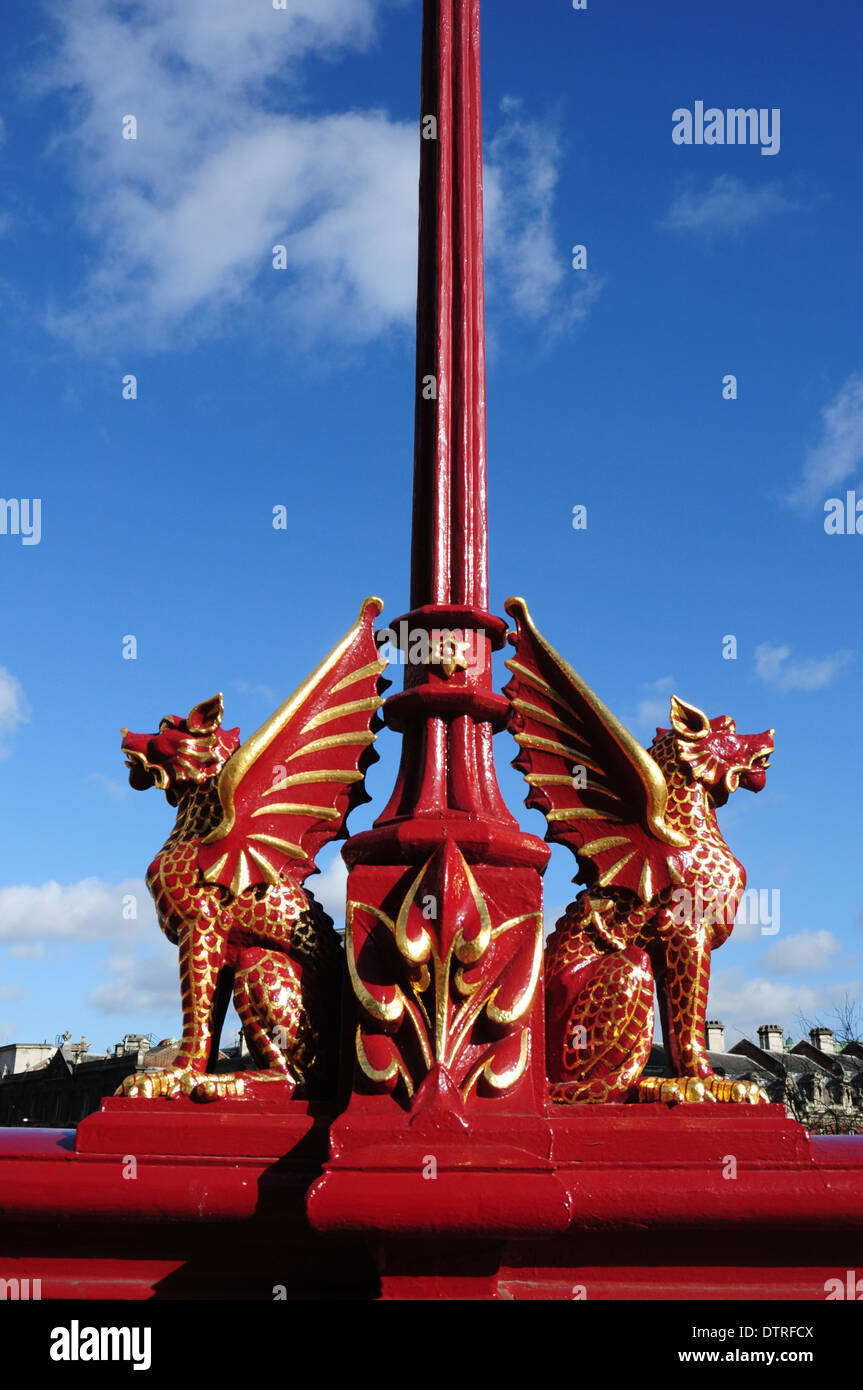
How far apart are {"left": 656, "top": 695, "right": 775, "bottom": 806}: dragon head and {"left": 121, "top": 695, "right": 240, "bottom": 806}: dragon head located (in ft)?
3.77

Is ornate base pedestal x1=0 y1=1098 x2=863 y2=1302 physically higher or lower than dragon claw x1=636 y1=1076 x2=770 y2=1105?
lower

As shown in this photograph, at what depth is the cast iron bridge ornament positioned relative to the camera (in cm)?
238

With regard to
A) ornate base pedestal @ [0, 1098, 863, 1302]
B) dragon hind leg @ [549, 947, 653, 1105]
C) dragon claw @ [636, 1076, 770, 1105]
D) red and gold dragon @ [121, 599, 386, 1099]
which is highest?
red and gold dragon @ [121, 599, 386, 1099]

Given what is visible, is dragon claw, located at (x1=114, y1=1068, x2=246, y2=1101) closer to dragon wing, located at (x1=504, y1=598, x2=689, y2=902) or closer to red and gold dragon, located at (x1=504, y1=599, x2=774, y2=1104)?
red and gold dragon, located at (x1=504, y1=599, x2=774, y2=1104)

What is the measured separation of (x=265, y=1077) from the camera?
2.54 metres

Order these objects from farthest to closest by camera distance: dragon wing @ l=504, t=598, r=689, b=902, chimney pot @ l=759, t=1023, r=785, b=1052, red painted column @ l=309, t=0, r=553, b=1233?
chimney pot @ l=759, t=1023, r=785, b=1052 → dragon wing @ l=504, t=598, r=689, b=902 → red painted column @ l=309, t=0, r=553, b=1233

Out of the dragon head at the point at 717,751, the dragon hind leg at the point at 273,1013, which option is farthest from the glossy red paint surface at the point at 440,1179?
the dragon head at the point at 717,751

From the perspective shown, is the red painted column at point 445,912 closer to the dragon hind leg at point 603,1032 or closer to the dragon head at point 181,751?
the dragon hind leg at point 603,1032

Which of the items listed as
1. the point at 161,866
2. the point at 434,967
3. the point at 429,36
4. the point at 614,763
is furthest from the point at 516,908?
the point at 429,36

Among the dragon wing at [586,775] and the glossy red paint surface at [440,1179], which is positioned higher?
the dragon wing at [586,775]

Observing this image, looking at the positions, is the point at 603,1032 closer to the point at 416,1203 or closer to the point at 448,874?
the point at 448,874

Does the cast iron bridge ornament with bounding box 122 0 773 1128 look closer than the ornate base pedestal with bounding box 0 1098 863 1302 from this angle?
No

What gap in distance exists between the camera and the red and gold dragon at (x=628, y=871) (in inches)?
102

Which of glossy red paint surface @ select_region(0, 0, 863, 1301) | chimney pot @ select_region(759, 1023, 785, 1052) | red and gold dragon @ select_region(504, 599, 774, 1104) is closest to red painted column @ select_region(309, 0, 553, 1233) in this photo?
glossy red paint surface @ select_region(0, 0, 863, 1301)
